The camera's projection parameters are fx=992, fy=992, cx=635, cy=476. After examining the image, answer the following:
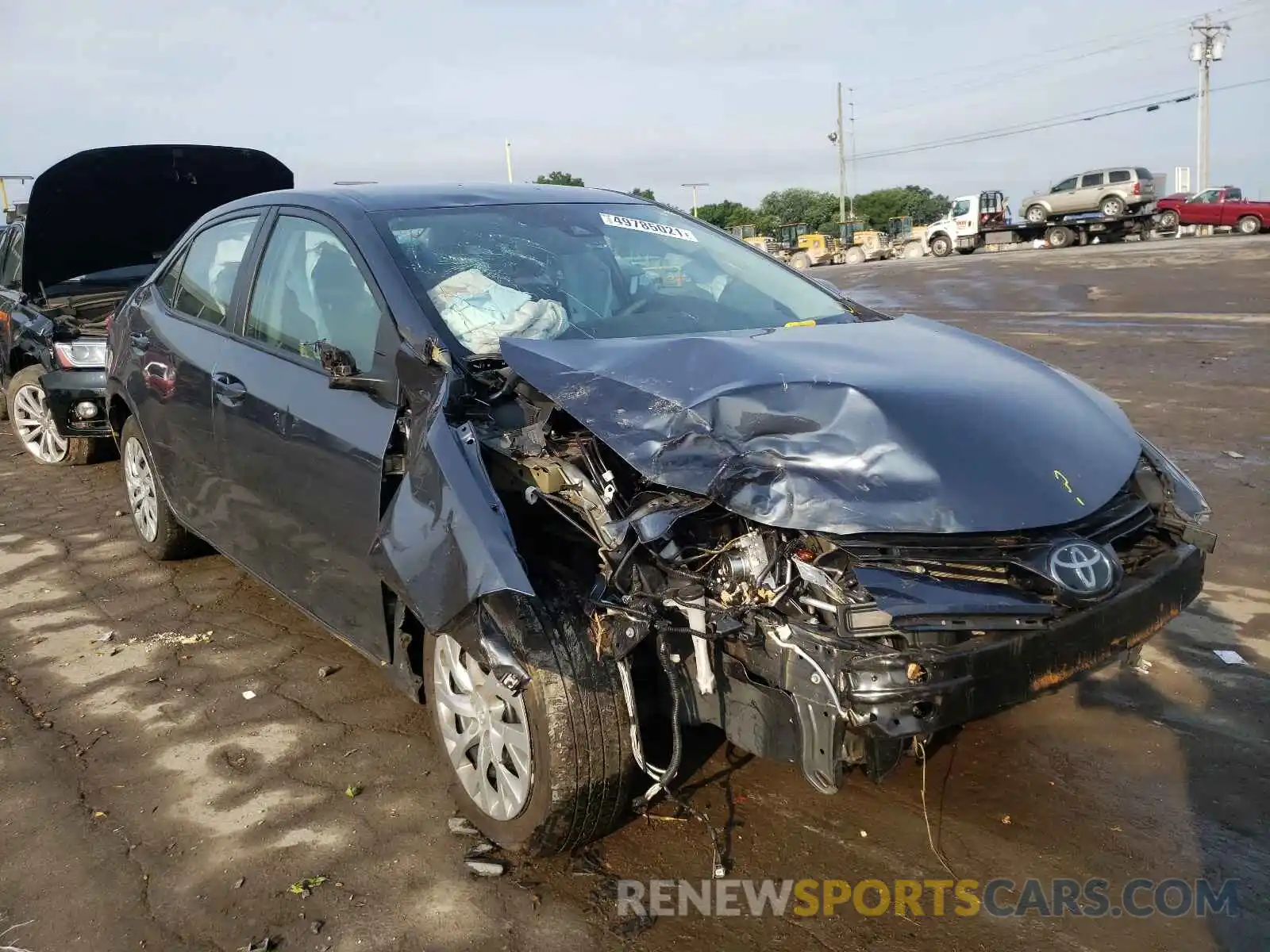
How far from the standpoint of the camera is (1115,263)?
20.5m

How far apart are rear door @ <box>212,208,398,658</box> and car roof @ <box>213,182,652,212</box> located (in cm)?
9

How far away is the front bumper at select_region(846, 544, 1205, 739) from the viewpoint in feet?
7.15

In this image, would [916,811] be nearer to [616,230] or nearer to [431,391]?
[431,391]

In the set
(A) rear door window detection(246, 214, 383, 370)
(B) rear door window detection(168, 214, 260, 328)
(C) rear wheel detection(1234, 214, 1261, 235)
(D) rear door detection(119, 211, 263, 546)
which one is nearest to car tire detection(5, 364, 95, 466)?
(D) rear door detection(119, 211, 263, 546)

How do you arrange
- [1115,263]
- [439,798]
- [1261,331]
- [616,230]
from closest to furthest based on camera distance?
[439,798] < [616,230] < [1261,331] < [1115,263]

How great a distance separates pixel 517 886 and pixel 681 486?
3.94 ft

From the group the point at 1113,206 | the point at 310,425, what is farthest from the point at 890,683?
the point at 1113,206

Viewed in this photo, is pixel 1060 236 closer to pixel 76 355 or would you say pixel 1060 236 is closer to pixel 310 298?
pixel 76 355

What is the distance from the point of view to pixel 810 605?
7.66 ft

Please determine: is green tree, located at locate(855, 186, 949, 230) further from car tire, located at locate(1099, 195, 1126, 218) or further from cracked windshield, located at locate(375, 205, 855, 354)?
cracked windshield, located at locate(375, 205, 855, 354)

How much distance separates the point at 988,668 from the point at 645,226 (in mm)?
2374

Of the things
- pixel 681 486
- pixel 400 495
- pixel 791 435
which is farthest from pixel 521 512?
pixel 791 435

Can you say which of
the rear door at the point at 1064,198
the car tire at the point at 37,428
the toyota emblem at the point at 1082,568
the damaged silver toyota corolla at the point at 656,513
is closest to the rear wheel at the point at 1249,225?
the rear door at the point at 1064,198

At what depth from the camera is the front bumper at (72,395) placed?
7184 mm
